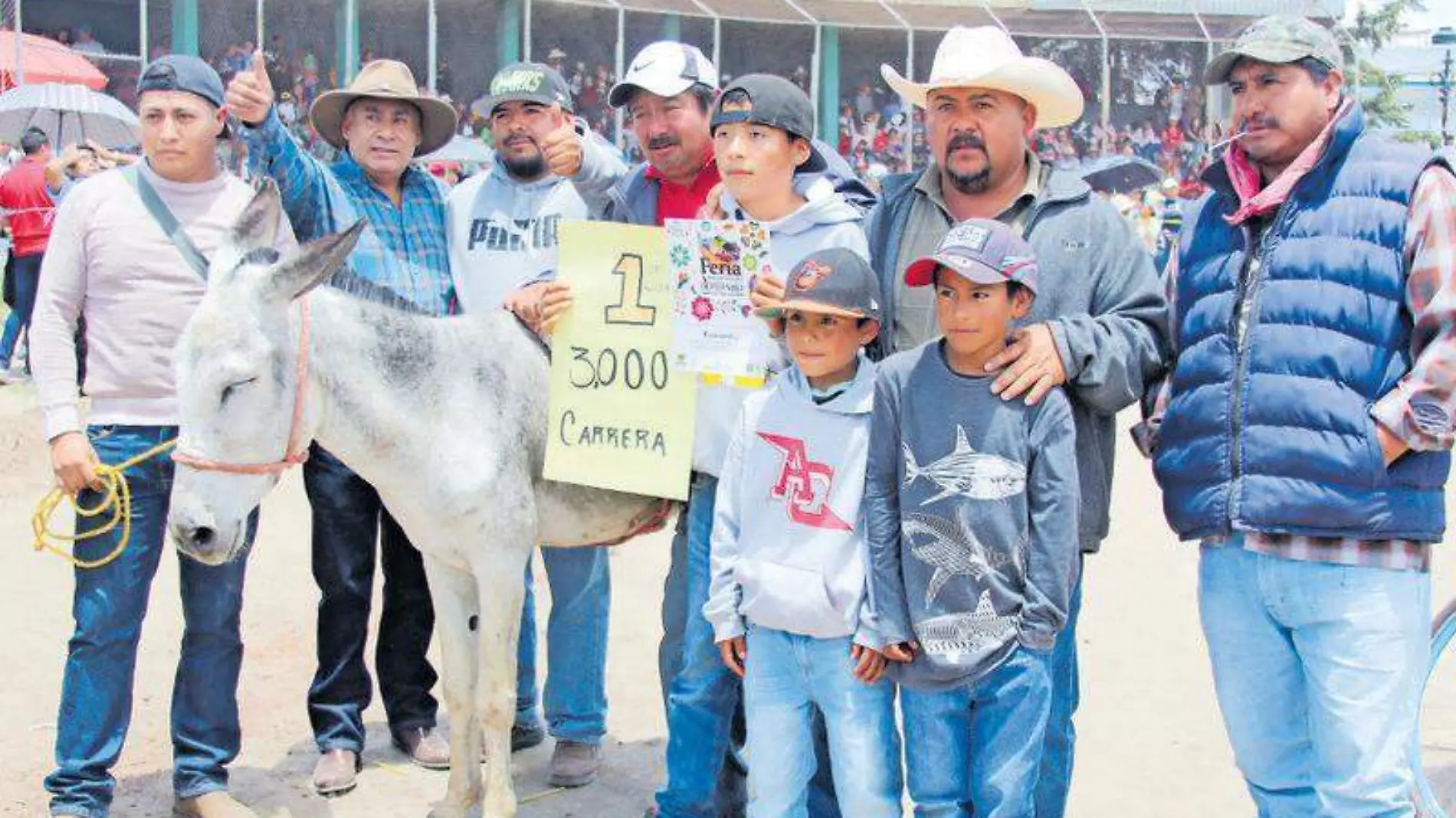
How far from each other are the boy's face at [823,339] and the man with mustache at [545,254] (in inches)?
47.4

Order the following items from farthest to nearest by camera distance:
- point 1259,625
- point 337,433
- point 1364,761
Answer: point 337,433
point 1259,625
point 1364,761

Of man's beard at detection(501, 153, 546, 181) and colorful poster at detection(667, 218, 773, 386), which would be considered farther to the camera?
man's beard at detection(501, 153, 546, 181)

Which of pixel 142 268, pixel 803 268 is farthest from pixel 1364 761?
pixel 142 268

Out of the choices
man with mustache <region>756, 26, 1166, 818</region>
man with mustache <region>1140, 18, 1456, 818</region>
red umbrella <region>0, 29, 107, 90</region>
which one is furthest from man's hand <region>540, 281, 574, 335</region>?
red umbrella <region>0, 29, 107, 90</region>

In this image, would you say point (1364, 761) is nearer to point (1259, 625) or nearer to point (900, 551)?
point (1259, 625)

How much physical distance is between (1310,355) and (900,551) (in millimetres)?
1116

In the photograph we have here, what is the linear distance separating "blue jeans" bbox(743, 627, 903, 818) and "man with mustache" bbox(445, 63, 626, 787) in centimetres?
154

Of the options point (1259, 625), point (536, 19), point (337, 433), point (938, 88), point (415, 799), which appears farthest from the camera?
point (536, 19)

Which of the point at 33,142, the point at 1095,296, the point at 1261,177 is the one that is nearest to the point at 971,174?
the point at 1095,296

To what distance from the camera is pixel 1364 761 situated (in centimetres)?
345

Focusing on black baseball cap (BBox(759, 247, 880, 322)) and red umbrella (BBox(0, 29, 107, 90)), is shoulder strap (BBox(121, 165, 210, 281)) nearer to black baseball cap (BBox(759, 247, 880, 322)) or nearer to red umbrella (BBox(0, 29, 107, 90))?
black baseball cap (BBox(759, 247, 880, 322))

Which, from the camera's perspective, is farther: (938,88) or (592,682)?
(592,682)

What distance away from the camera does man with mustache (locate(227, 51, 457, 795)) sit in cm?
510

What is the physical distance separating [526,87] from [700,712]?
2.23 meters
